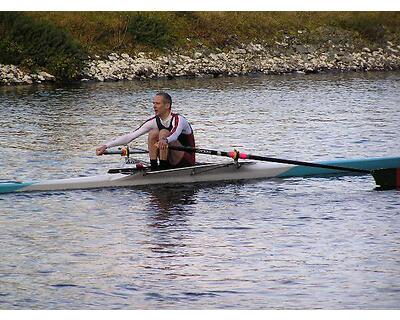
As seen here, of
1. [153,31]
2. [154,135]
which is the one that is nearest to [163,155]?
[154,135]

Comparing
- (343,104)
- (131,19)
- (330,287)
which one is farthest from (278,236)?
(131,19)

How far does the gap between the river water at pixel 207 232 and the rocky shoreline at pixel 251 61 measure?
568 inches

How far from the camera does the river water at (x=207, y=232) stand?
11.1 meters

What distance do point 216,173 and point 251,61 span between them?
25341 mm

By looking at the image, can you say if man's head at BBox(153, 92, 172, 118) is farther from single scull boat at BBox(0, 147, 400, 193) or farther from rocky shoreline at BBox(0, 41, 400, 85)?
rocky shoreline at BBox(0, 41, 400, 85)

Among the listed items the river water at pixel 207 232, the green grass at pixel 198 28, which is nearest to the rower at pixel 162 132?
the river water at pixel 207 232

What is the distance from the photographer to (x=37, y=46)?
3906cm

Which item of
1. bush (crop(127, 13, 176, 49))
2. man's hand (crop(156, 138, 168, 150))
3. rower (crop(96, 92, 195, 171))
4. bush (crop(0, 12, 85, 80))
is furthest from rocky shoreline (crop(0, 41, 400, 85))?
man's hand (crop(156, 138, 168, 150))

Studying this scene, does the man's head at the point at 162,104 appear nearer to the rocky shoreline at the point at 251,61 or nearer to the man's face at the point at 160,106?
the man's face at the point at 160,106

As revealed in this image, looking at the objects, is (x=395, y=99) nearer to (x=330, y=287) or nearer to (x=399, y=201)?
(x=399, y=201)

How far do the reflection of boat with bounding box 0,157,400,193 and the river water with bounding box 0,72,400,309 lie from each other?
0.17m

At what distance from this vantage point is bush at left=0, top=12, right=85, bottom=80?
38625 mm

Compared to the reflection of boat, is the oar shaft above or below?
above

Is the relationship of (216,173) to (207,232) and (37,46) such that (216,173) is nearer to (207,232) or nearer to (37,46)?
(207,232)
